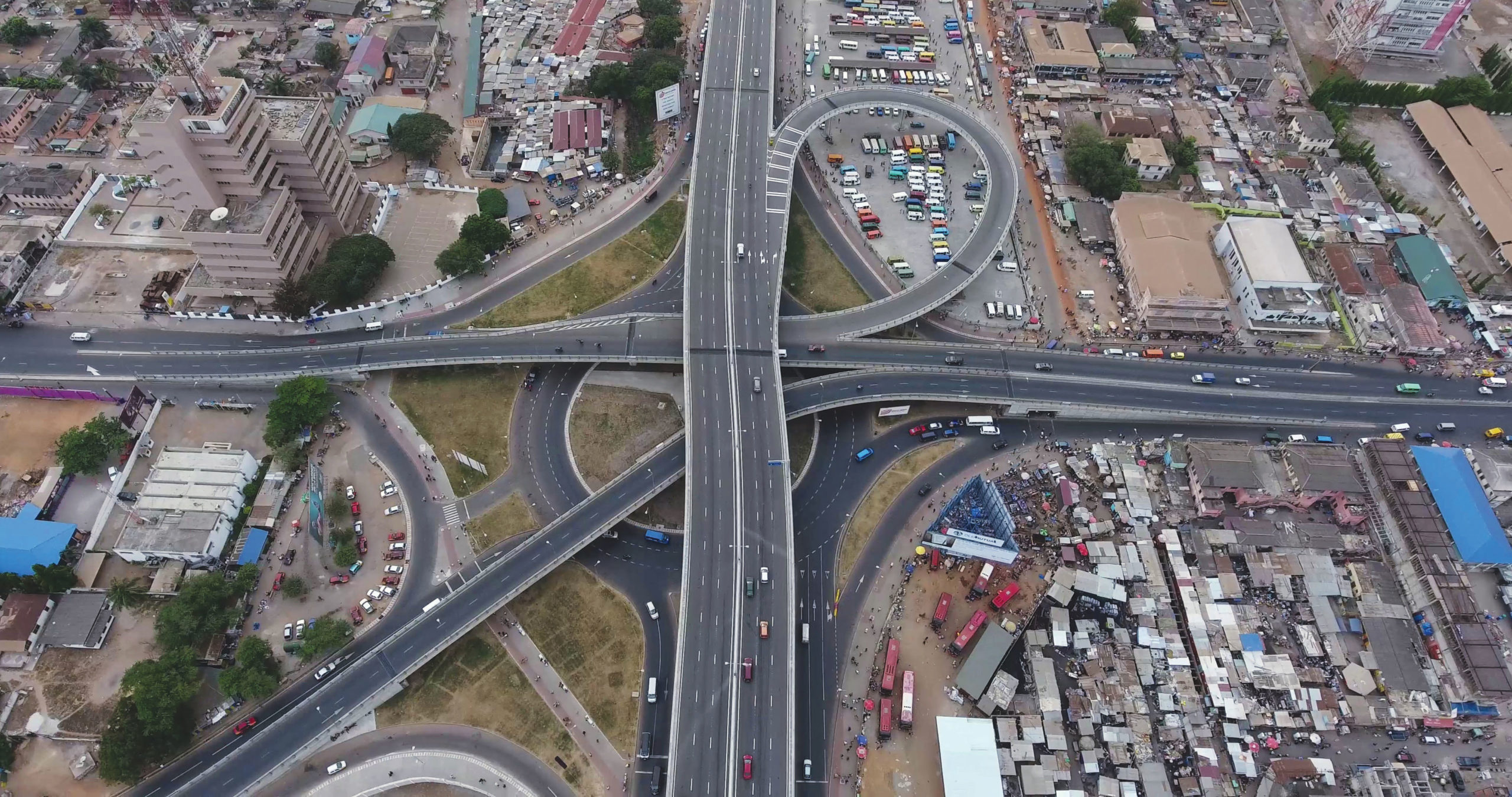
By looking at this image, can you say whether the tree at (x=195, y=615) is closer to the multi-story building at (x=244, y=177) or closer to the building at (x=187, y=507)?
the building at (x=187, y=507)

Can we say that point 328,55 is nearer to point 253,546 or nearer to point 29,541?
point 29,541

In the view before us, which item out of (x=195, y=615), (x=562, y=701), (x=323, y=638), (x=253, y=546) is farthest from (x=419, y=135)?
(x=562, y=701)

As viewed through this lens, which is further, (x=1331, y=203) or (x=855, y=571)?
(x=1331, y=203)

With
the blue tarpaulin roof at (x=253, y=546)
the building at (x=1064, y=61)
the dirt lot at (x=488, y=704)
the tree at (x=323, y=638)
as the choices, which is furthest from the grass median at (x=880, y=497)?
the building at (x=1064, y=61)

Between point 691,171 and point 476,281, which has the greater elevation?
point 691,171

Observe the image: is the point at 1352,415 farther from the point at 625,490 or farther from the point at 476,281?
the point at 476,281

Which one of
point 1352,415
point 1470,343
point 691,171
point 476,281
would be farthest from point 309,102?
point 1470,343
